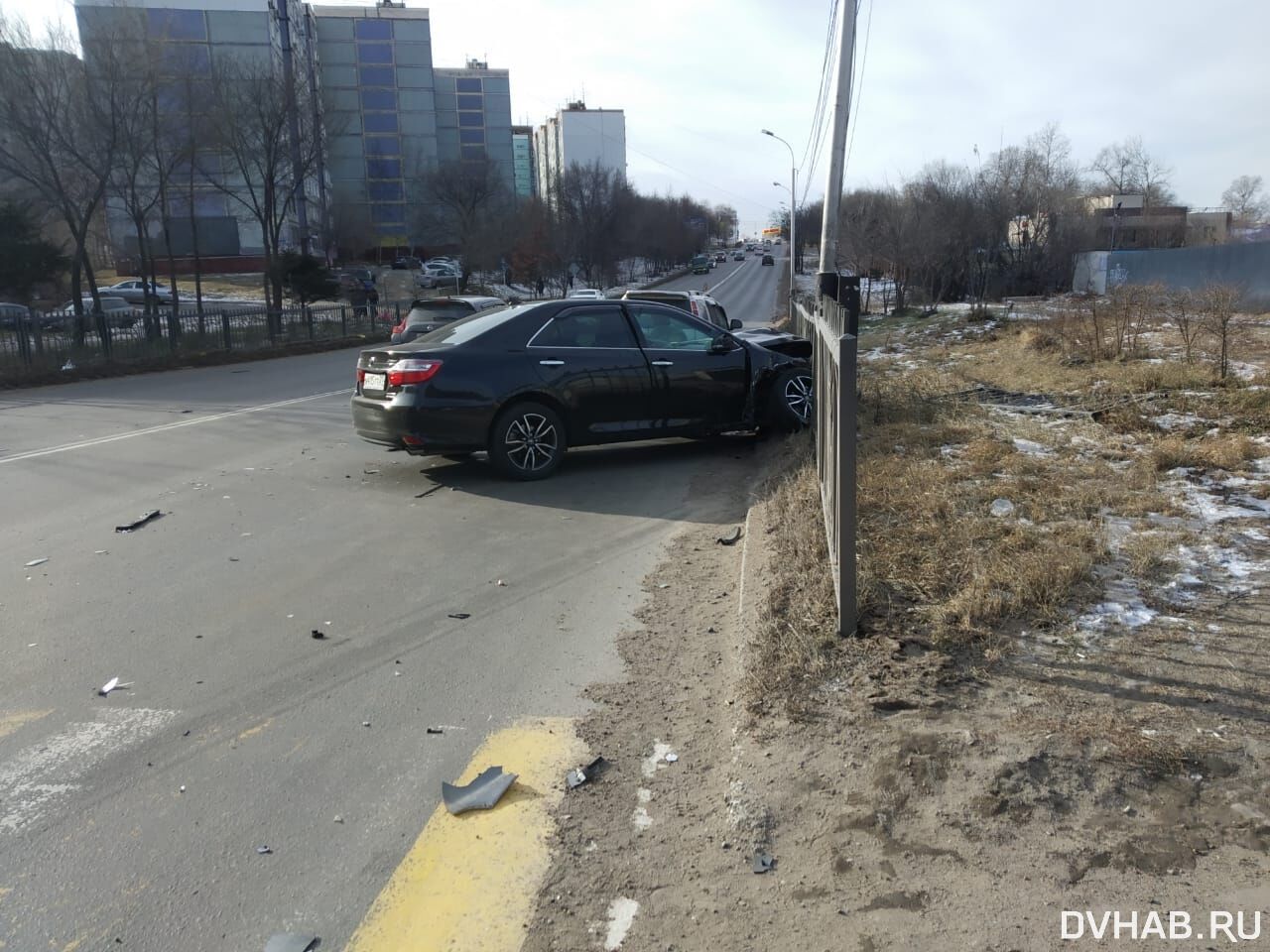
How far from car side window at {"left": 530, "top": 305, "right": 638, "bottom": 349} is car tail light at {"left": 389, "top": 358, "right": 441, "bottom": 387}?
98 cm

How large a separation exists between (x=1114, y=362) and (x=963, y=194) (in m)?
34.7

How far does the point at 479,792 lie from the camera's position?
11.4 feet

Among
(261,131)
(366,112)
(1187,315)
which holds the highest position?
(366,112)

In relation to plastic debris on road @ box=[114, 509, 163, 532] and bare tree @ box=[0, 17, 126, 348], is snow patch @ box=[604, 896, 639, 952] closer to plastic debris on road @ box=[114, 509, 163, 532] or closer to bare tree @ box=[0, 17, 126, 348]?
plastic debris on road @ box=[114, 509, 163, 532]

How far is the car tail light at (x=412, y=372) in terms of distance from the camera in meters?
8.35

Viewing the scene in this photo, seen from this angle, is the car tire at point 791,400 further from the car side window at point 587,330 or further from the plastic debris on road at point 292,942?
the plastic debris on road at point 292,942

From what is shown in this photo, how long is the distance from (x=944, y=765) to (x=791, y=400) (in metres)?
7.29

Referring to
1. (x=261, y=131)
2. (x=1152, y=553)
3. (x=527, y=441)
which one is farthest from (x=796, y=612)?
(x=261, y=131)

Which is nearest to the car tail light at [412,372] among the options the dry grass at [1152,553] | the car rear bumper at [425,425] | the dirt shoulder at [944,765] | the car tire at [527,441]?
the car rear bumper at [425,425]

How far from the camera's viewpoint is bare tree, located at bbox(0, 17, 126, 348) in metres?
23.1

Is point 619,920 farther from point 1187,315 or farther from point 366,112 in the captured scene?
point 366,112

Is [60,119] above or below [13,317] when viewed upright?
above

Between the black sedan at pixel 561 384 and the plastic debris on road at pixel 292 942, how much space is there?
5.92 metres

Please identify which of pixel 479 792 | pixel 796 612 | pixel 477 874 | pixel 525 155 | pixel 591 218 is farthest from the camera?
pixel 525 155
